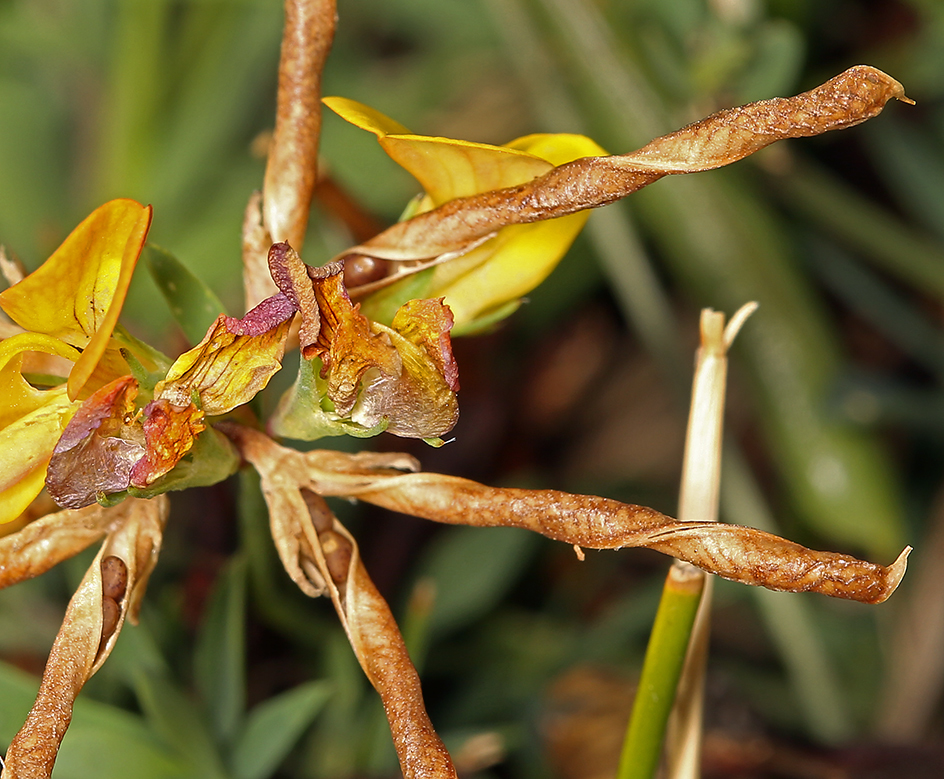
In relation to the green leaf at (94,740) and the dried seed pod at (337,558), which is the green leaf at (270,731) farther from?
the dried seed pod at (337,558)

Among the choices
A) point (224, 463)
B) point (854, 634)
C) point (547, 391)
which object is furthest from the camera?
point (547, 391)

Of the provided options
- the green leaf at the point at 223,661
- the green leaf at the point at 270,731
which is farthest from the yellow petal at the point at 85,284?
the green leaf at the point at 270,731

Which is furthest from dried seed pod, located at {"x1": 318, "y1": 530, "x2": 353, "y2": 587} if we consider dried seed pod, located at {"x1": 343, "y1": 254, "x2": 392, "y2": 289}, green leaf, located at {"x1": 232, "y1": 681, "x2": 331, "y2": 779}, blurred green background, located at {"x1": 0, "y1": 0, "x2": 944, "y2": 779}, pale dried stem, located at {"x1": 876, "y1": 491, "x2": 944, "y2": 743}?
pale dried stem, located at {"x1": 876, "y1": 491, "x2": 944, "y2": 743}

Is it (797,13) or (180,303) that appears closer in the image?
(180,303)

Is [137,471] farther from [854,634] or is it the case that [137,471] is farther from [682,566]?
[854,634]

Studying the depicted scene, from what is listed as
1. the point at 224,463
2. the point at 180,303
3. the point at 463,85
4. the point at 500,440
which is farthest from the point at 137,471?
the point at 463,85

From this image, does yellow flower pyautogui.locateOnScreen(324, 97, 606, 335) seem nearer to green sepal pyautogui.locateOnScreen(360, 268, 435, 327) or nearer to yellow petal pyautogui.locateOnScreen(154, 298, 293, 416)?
green sepal pyautogui.locateOnScreen(360, 268, 435, 327)
